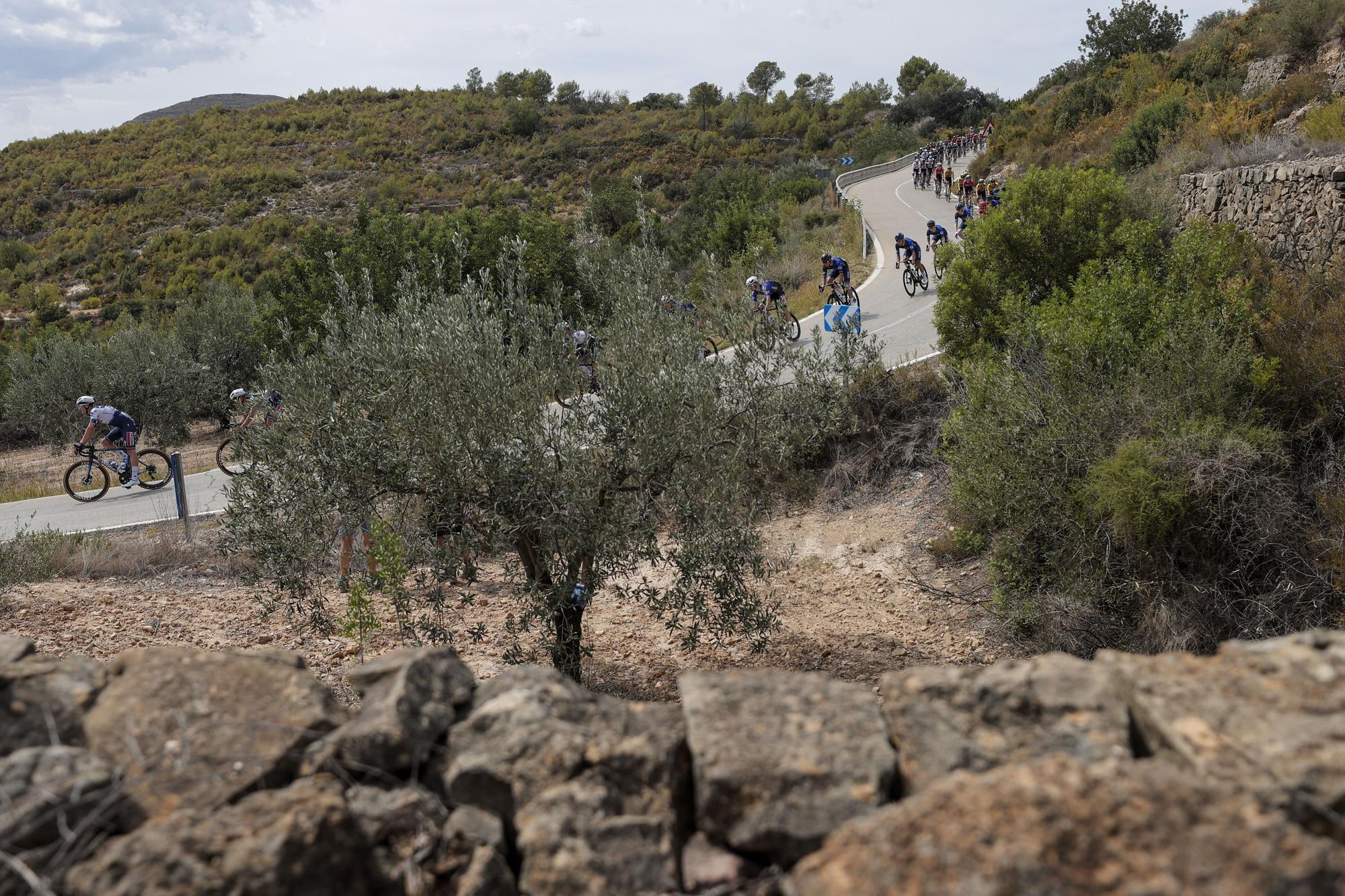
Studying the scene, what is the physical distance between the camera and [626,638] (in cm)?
1036

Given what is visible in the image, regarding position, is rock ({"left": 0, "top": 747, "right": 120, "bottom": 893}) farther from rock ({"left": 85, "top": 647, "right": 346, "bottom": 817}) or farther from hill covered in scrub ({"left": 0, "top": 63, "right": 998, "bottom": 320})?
hill covered in scrub ({"left": 0, "top": 63, "right": 998, "bottom": 320})

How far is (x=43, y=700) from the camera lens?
10.4 feet

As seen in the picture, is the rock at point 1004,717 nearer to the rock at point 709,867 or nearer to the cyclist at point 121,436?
the rock at point 709,867

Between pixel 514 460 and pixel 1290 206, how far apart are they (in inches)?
456

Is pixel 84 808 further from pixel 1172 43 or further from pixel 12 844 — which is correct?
pixel 1172 43

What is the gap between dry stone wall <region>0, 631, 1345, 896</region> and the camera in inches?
91.0

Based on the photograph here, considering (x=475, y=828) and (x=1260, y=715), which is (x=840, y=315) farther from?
(x=475, y=828)

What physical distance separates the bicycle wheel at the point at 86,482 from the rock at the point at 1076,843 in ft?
54.4

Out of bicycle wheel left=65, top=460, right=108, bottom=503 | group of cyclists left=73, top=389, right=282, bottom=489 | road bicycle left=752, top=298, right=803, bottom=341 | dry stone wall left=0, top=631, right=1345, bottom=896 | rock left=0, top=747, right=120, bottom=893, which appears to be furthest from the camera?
bicycle wheel left=65, top=460, right=108, bottom=503

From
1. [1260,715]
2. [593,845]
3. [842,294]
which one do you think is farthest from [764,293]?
[593,845]

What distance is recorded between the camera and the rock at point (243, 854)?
8.23 ft

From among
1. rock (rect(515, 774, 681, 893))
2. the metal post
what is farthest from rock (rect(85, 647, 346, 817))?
the metal post

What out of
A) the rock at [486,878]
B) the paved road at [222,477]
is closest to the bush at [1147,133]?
the paved road at [222,477]

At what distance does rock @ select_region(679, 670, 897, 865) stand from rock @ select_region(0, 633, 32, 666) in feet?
7.95
